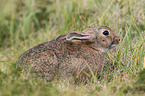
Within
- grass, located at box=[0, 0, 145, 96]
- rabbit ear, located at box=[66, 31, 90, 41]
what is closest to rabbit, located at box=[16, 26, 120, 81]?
rabbit ear, located at box=[66, 31, 90, 41]

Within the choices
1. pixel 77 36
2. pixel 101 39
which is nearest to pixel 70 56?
pixel 77 36

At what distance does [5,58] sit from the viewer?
6664 mm

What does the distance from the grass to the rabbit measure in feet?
0.72

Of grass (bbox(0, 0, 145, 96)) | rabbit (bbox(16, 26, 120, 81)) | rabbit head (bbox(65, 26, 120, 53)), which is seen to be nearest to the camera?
grass (bbox(0, 0, 145, 96))

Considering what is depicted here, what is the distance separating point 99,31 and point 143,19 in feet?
4.07

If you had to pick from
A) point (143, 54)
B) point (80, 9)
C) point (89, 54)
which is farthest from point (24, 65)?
point (80, 9)

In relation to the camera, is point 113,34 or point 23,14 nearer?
point 113,34

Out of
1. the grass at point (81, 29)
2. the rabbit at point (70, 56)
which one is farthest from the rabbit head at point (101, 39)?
the grass at point (81, 29)

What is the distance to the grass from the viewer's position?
3502mm

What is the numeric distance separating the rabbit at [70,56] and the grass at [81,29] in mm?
221

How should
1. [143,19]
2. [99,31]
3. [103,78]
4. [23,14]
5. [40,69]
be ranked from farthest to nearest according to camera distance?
[23,14]
[143,19]
[99,31]
[103,78]
[40,69]

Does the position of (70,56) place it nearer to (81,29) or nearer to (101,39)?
(101,39)

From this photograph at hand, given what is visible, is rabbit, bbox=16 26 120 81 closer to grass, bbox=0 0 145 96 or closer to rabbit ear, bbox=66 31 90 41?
rabbit ear, bbox=66 31 90 41

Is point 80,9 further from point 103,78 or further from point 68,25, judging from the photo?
point 103,78
